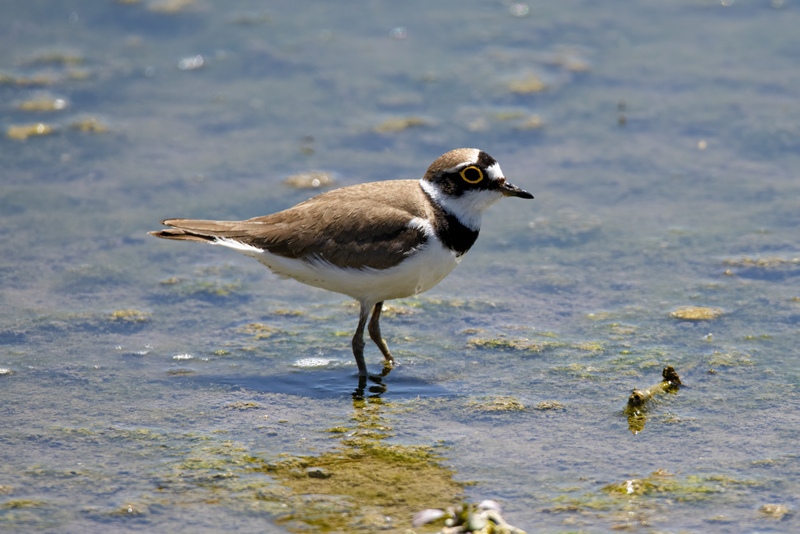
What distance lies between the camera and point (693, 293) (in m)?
7.63

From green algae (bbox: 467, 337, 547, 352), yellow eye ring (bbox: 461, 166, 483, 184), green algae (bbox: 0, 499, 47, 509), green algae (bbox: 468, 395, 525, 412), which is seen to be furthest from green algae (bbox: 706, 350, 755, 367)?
green algae (bbox: 0, 499, 47, 509)

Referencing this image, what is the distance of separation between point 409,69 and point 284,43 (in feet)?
5.71

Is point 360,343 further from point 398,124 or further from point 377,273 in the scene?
point 398,124

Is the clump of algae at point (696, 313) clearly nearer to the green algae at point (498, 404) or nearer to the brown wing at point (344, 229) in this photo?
the green algae at point (498, 404)

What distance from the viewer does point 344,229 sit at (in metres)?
6.55

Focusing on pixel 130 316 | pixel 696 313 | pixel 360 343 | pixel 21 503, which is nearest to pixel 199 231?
pixel 130 316

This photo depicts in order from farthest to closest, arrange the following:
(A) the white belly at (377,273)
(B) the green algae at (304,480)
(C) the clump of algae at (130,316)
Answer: (C) the clump of algae at (130,316)
(A) the white belly at (377,273)
(B) the green algae at (304,480)

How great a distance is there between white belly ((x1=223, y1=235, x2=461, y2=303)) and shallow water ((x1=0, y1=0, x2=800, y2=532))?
0.64m

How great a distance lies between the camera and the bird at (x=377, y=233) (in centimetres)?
644

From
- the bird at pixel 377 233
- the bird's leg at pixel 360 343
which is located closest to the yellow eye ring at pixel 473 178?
the bird at pixel 377 233

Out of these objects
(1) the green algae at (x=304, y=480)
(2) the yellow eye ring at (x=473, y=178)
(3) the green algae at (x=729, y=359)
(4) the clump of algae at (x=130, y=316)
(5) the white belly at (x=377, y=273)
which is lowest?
(1) the green algae at (x=304, y=480)

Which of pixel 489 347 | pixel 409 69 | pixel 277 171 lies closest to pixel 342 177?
pixel 277 171

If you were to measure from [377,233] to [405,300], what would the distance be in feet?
5.13

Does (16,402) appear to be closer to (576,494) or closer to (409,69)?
(576,494)
